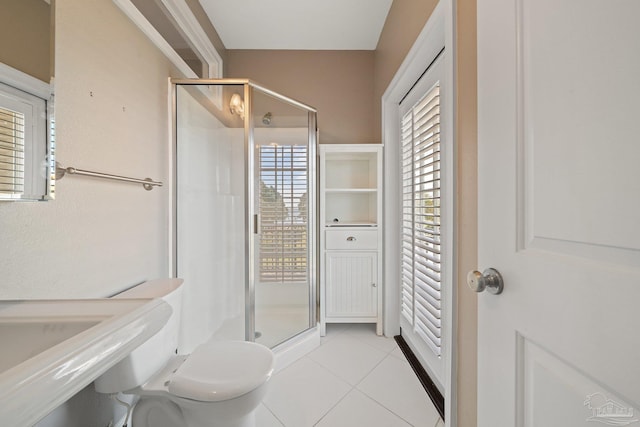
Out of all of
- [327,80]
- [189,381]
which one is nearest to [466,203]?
[189,381]

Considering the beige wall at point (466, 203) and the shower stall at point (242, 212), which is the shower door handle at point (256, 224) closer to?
the shower stall at point (242, 212)

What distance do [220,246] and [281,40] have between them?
1.94 metres

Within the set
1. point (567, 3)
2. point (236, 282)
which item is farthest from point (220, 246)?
point (567, 3)

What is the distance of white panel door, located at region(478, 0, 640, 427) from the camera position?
0.39m

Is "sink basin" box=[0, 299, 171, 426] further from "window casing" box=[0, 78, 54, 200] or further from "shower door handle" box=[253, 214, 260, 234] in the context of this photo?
"shower door handle" box=[253, 214, 260, 234]

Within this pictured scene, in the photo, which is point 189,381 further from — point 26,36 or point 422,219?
point 422,219

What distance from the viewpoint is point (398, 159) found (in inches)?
79.9

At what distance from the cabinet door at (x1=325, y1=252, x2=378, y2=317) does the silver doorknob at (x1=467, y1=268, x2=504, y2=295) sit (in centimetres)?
137

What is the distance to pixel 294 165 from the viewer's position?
2.06 m

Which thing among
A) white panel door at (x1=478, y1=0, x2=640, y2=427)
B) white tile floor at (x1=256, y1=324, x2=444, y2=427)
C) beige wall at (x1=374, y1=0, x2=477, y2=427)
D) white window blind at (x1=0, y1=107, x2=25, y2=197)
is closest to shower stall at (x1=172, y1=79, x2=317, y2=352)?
white tile floor at (x1=256, y1=324, x2=444, y2=427)

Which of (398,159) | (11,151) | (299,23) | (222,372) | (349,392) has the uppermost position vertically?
(299,23)

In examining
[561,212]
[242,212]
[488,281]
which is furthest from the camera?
[242,212]

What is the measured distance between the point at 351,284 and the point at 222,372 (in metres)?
1.23

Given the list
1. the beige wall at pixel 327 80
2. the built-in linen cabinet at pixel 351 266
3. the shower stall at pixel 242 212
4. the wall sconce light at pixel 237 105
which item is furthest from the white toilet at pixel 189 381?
the beige wall at pixel 327 80
